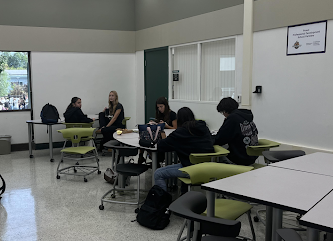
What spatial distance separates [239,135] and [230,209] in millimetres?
1505

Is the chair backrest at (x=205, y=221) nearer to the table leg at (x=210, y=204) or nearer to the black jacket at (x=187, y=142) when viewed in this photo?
the table leg at (x=210, y=204)

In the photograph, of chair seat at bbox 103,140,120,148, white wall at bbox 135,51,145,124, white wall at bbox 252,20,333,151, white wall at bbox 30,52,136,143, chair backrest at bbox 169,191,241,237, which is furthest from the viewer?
white wall at bbox 135,51,145,124

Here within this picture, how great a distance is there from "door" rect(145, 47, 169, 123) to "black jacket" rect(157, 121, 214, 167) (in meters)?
4.31

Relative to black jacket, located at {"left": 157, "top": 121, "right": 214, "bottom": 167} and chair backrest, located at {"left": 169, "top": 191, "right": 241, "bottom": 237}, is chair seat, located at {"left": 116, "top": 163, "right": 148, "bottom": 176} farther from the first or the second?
chair backrest, located at {"left": 169, "top": 191, "right": 241, "bottom": 237}

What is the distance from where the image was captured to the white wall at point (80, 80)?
8.24 m

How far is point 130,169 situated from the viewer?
4.25 m

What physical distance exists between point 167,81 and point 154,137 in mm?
3825

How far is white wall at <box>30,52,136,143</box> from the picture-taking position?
8.24 meters

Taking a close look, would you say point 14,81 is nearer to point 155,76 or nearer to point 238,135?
point 155,76

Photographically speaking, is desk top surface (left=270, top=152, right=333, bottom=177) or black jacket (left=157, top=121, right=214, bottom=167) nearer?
desk top surface (left=270, top=152, right=333, bottom=177)

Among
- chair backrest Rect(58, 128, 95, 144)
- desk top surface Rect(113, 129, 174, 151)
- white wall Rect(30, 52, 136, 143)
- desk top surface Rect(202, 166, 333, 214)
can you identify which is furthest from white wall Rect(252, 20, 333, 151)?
white wall Rect(30, 52, 136, 143)

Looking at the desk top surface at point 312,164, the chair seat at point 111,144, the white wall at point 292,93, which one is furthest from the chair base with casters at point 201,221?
the white wall at point 292,93

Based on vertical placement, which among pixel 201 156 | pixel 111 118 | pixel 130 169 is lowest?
pixel 130 169

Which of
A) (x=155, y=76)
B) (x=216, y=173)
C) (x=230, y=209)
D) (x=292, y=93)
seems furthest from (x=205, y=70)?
(x=230, y=209)
